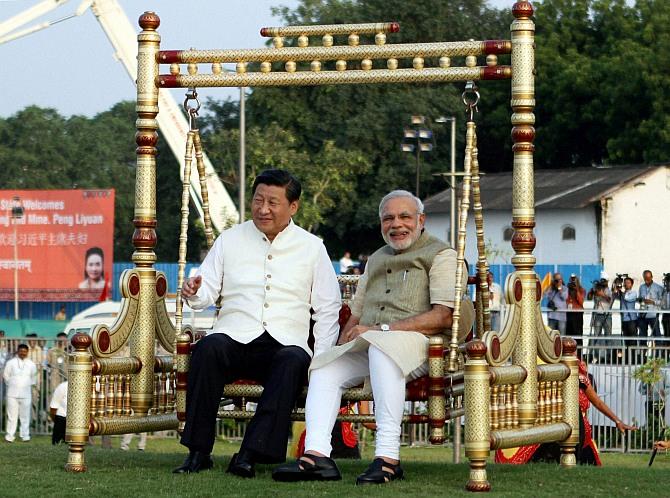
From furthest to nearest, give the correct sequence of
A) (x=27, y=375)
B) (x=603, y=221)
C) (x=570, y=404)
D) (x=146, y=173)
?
(x=603, y=221)
(x=27, y=375)
(x=146, y=173)
(x=570, y=404)

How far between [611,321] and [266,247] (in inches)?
617

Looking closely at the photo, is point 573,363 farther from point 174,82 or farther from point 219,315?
point 174,82

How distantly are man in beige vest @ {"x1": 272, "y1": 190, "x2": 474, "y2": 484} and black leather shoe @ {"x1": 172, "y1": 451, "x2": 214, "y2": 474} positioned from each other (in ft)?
2.07

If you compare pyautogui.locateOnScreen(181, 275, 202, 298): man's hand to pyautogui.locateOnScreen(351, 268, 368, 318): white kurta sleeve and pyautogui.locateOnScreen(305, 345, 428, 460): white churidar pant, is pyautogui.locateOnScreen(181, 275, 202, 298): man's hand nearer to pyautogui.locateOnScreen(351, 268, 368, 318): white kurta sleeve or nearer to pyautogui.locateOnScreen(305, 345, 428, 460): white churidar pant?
pyautogui.locateOnScreen(305, 345, 428, 460): white churidar pant

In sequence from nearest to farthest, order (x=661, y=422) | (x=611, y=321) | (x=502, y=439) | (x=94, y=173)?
(x=502, y=439)
(x=661, y=422)
(x=611, y=321)
(x=94, y=173)

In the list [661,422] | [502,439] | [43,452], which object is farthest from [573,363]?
[661,422]

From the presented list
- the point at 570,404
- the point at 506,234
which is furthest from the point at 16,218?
the point at 570,404

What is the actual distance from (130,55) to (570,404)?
3468 centimetres

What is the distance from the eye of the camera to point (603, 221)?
51.7 m

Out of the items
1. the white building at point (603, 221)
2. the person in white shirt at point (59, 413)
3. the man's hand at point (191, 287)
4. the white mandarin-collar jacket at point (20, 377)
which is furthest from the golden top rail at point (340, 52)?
the white building at point (603, 221)

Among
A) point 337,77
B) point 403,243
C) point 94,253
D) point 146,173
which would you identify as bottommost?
point 403,243

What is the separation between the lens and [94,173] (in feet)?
237

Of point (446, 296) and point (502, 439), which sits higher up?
point (446, 296)

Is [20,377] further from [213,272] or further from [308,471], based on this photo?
[308,471]
